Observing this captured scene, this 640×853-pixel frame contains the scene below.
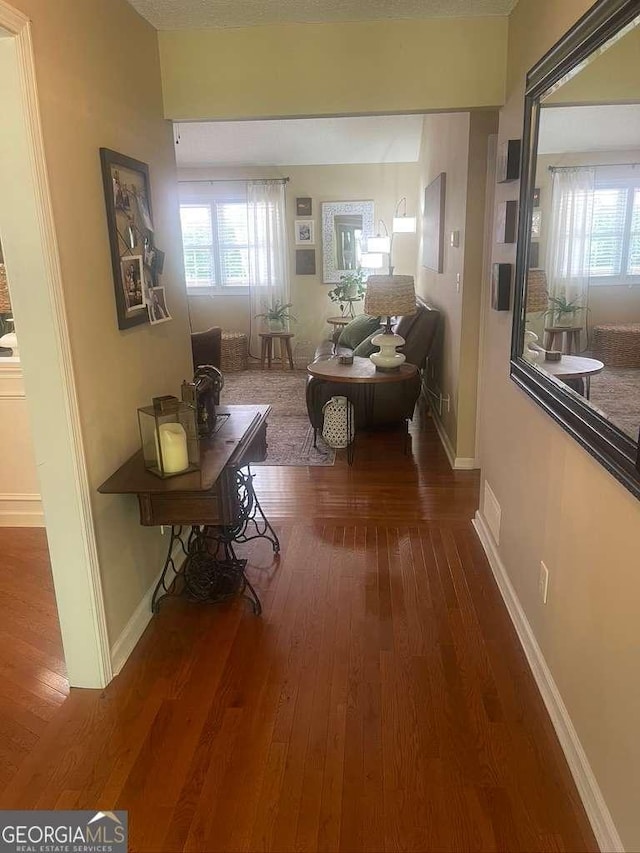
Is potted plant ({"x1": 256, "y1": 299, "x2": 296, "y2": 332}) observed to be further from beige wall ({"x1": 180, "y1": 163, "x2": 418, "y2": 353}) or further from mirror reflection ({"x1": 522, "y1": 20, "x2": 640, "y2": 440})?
mirror reflection ({"x1": 522, "y1": 20, "x2": 640, "y2": 440})

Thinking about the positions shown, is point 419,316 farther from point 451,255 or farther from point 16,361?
point 16,361

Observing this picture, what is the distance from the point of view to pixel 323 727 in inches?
73.9

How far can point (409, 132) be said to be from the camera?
19.1 feet

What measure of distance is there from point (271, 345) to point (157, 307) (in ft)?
16.8

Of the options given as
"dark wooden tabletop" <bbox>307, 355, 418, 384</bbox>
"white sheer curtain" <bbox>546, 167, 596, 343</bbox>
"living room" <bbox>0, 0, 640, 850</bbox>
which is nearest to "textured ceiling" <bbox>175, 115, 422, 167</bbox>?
"dark wooden tabletop" <bbox>307, 355, 418, 384</bbox>

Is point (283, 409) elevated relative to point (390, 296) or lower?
lower

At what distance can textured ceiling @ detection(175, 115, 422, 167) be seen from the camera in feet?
17.8

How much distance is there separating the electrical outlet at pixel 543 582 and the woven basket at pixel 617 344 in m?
0.82

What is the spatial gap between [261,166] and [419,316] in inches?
147

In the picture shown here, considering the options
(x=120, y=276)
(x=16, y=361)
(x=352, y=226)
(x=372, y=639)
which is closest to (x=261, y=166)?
(x=352, y=226)

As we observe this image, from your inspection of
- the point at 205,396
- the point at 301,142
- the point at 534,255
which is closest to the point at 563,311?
the point at 534,255

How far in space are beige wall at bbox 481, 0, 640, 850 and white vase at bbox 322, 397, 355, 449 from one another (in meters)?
1.74

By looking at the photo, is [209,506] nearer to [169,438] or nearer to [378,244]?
[169,438]

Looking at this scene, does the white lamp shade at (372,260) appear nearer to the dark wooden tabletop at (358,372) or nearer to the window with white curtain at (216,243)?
the window with white curtain at (216,243)
